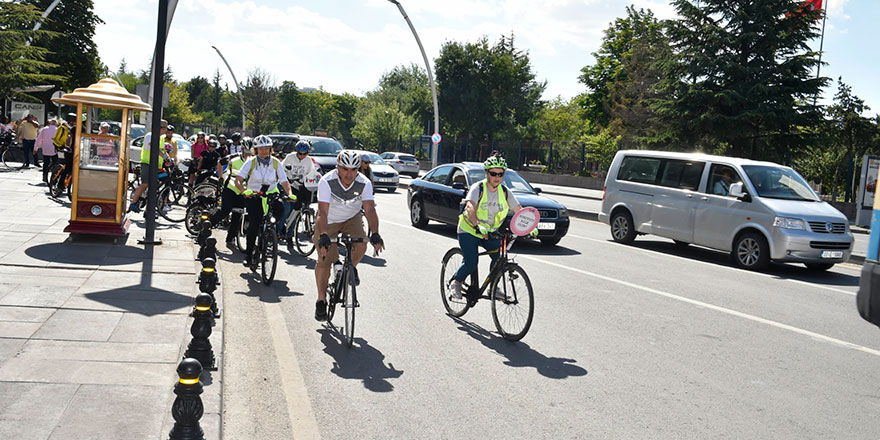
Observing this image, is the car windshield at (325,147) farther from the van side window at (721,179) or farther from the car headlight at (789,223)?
the car headlight at (789,223)

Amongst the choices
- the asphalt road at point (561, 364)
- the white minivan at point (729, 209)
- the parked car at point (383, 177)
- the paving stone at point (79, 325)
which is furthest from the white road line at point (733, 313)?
the parked car at point (383, 177)

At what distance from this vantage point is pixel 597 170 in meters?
46.5

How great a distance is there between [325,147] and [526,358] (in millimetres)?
21312

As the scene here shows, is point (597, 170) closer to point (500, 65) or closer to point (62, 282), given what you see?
point (500, 65)

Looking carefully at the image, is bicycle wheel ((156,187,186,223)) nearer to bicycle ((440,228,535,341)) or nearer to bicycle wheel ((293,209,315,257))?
bicycle wheel ((293,209,315,257))

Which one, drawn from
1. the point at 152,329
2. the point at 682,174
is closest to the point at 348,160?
the point at 152,329

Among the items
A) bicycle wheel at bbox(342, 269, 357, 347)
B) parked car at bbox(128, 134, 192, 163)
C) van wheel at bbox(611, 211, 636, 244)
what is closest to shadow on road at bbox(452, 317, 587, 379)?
bicycle wheel at bbox(342, 269, 357, 347)

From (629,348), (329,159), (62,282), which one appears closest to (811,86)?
(329,159)

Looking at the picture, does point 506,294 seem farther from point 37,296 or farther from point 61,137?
point 61,137

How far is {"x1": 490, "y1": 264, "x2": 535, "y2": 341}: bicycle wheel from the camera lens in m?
7.14

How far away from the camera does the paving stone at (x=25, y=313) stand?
6.35 meters

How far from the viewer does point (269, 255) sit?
9.46 metres

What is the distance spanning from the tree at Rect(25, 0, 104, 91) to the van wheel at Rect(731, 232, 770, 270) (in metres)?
57.2

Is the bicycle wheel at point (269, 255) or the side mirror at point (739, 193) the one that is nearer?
the bicycle wheel at point (269, 255)
